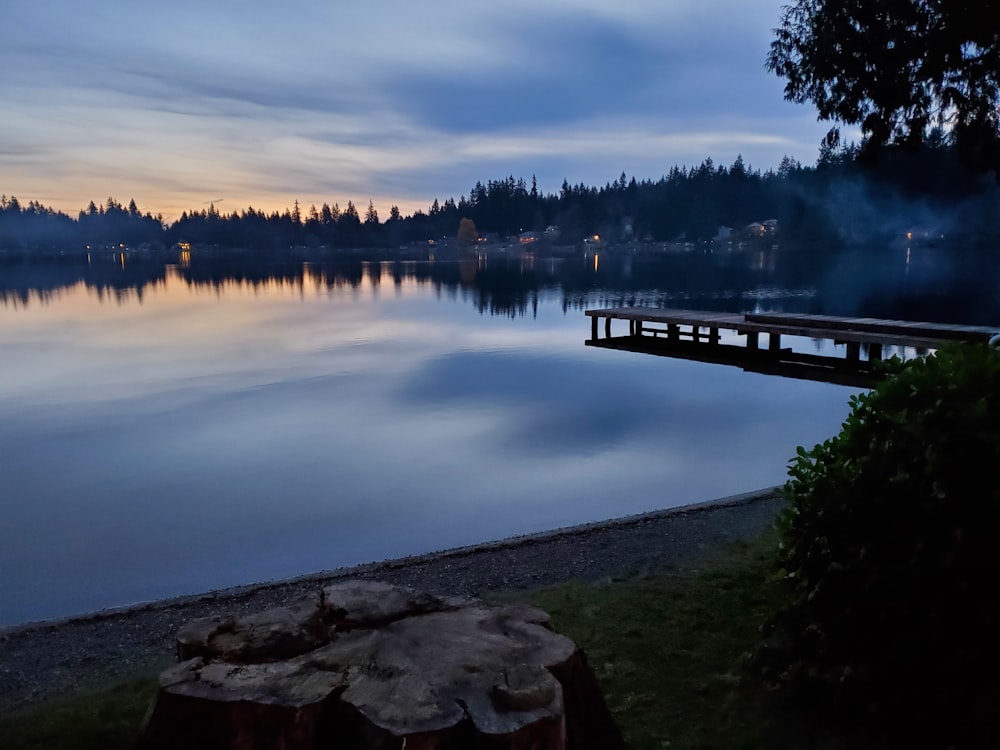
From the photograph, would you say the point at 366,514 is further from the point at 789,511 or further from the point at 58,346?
the point at 58,346

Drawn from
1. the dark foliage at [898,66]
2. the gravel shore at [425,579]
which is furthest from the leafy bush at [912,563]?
the dark foliage at [898,66]

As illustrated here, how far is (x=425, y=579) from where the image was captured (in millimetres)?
8219

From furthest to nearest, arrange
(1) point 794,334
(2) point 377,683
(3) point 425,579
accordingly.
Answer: (1) point 794,334, (3) point 425,579, (2) point 377,683

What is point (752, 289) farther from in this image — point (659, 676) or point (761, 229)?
point (761, 229)

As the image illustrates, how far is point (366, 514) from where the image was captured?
12.7 m

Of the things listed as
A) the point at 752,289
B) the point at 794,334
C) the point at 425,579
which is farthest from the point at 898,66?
the point at 752,289

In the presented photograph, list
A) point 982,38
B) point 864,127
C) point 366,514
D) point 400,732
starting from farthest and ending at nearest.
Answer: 1. point 864,127
2. point 982,38
3. point 366,514
4. point 400,732

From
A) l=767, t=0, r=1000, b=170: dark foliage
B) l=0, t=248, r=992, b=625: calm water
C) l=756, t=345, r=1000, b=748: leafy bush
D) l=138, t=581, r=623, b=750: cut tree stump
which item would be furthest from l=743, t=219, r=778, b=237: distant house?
l=138, t=581, r=623, b=750: cut tree stump

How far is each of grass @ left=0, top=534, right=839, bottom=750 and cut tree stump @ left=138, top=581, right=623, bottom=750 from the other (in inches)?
34.3

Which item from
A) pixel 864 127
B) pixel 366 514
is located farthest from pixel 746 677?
pixel 864 127

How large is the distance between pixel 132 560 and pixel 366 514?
11.6 feet

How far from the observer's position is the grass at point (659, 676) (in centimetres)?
458

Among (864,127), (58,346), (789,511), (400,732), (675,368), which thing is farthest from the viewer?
(58,346)

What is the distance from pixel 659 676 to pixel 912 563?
6.89 feet
